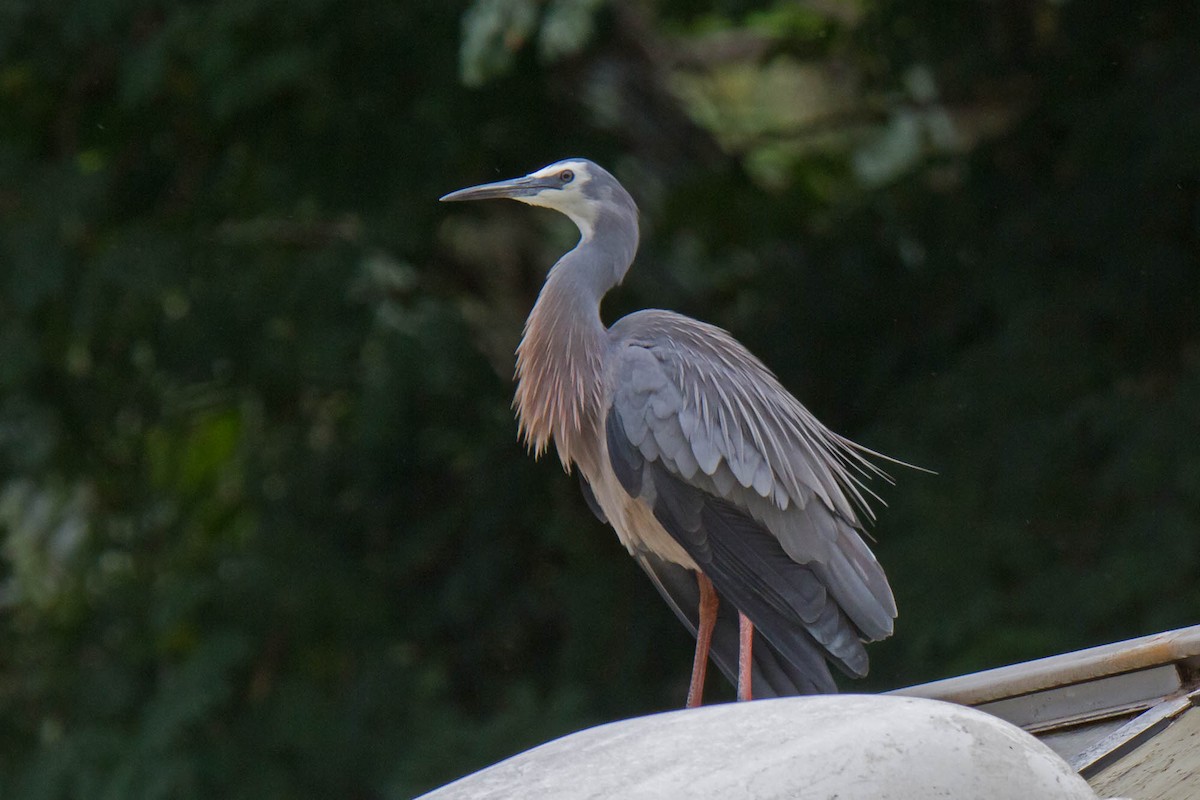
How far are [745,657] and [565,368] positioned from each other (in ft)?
3.32

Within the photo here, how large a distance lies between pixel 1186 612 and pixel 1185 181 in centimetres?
170

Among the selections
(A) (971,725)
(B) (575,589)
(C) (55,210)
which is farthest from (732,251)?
(A) (971,725)

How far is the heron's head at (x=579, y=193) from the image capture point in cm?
481

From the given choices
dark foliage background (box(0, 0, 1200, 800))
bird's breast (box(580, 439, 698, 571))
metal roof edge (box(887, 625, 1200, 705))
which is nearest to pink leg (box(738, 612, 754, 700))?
bird's breast (box(580, 439, 698, 571))

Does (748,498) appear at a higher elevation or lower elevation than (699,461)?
lower

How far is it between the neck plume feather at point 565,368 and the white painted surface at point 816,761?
1.86m

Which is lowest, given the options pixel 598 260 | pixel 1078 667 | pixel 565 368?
pixel 1078 667

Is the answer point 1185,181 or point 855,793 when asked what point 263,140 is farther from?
point 855,793

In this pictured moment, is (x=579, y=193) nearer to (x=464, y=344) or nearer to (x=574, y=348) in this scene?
(x=574, y=348)

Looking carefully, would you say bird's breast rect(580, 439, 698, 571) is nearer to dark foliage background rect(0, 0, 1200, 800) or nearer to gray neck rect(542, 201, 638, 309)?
gray neck rect(542, 201, 638, 309)

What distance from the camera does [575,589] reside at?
740cm

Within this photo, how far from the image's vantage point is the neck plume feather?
4.61m

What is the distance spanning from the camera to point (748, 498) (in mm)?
4375

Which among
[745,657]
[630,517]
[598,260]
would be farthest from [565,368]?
[745,657]
